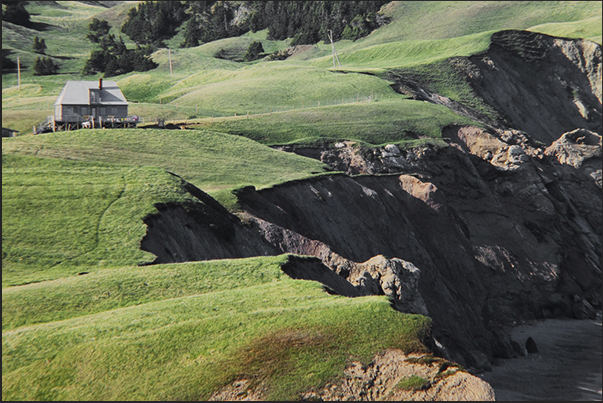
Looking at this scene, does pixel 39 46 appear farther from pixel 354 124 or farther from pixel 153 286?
A: pixel 153 286

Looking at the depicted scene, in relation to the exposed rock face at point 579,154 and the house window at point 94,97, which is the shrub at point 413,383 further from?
the exposed rock face at point 579,154

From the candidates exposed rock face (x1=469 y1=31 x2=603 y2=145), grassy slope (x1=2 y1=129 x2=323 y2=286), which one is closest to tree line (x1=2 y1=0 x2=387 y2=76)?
exposed rock face (x1=469 y1=31 x2=603 y2=145)

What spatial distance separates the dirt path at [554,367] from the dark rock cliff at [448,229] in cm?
199

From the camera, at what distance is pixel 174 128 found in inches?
2450

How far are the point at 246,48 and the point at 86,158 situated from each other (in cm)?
12511

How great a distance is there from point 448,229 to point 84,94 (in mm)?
35768

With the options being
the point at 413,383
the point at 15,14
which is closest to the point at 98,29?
the point at 15,14

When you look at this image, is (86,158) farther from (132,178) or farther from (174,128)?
(174,128)

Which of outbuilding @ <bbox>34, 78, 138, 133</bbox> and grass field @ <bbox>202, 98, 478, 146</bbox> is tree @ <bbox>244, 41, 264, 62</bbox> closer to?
grass field @ <bbox>202, 98, 478, 146</bbox>

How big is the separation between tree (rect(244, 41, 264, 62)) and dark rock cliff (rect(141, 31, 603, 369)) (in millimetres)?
77697

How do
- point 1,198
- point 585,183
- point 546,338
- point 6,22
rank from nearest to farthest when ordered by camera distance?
point 1,198 → point 546,338 → point 585,183 → point 6,22

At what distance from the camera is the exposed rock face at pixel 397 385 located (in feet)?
59.7

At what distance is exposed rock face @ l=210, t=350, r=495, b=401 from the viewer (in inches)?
717

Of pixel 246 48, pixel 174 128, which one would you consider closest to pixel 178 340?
pixel 174 128
